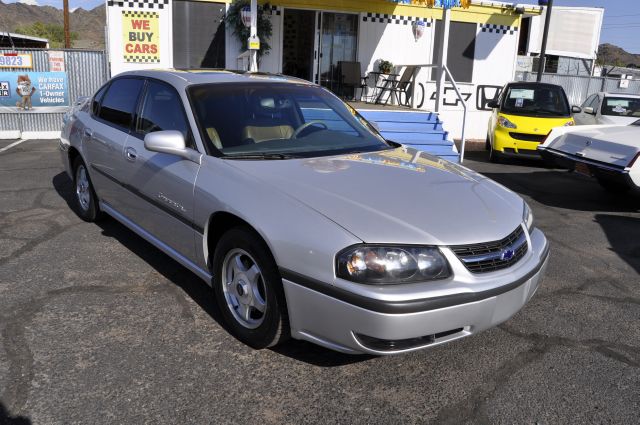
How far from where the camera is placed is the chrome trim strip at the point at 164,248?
3.44 meters

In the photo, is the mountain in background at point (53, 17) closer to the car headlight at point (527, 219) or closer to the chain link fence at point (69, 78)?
the chain link fence at point (69, 78)

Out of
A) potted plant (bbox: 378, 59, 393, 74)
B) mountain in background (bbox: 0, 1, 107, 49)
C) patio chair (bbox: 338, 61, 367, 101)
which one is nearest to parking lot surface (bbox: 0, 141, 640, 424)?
patio chair (bbox: 338, 61, 367, 101)

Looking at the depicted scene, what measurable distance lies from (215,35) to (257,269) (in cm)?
1080

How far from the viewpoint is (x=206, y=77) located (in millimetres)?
4059

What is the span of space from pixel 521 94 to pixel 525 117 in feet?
2.83

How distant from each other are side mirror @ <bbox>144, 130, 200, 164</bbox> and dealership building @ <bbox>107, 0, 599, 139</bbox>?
9041 mm

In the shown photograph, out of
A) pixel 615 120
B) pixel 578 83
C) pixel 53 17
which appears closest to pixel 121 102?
pixel 615 120

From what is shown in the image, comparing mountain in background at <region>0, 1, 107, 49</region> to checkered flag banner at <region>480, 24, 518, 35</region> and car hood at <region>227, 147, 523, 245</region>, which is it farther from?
car hood at <region>227, 147, 523, 245</region>

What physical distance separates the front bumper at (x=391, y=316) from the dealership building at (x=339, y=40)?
9.74 m

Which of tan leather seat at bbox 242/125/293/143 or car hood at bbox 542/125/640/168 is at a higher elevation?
tan leather seat at bbox 242/125/293/143

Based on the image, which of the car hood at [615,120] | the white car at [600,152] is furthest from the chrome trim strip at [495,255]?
→ the car hood at [615,120]

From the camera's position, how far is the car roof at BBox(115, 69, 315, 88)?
155 inches

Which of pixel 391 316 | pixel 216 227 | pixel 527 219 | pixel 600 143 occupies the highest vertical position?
pixel 600 143

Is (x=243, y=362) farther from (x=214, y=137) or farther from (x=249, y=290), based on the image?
(x=214, y=137)
